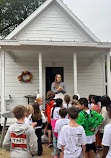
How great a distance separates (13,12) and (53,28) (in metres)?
17.8

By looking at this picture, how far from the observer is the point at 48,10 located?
831cm

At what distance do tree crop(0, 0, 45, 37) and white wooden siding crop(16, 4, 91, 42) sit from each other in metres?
15.8

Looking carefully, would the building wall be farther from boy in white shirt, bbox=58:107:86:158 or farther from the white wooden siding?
boy in white shirt, bbox=58:107:86:158

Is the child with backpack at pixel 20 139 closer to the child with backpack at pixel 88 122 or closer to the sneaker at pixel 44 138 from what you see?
the child with backpack at pixel 88 122

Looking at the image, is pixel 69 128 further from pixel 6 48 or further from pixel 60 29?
→ pixel 60 29

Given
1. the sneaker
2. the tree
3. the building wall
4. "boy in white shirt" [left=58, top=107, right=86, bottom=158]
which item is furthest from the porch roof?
the tree

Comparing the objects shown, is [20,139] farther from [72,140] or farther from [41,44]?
[41,44]

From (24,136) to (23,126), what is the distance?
0.14 m

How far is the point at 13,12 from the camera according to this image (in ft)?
77.5

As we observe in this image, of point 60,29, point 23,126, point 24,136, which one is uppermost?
point 60,29

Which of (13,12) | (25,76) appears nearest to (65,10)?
(25,76)

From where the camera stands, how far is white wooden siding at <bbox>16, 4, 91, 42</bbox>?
830 cm

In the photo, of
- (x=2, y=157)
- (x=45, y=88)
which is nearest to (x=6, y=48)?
(x=45, y=88)

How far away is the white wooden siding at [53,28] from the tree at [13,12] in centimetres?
1577
